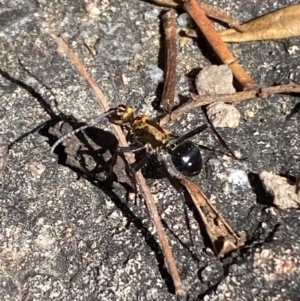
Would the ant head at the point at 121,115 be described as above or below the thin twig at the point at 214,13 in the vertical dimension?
below

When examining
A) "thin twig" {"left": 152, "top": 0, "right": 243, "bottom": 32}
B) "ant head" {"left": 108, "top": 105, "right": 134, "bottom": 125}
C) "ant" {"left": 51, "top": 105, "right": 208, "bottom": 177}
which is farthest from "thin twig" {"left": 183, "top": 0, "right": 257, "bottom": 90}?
"ant head" {"left": 108, "top": 105, "right": 134, "bottom": 125}

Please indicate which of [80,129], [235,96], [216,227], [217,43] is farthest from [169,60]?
[216,227]

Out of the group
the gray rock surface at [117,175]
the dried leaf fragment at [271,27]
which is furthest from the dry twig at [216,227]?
the dried leaf fragment at [271,27]

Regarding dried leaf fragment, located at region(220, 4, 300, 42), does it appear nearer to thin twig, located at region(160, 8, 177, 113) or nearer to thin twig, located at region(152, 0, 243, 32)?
thin twig, located at region(152, 0, 243, 32)

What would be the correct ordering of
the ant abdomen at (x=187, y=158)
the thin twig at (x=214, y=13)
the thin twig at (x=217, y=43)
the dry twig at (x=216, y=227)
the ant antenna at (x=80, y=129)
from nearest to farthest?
the dry twig at (x=216, y=227) → the ant abdomen at (x=187, y=158) → the ant antenna at (x=80, y=129) → the thin twig at (x=217, y=43) → the thin twig at (x=214, y=13)

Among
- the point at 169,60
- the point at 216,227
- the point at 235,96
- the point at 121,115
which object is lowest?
the point at 216,227

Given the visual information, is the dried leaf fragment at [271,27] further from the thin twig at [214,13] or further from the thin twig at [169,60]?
the thin twig at [169,60]

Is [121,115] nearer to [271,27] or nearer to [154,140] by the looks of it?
[154,140]
